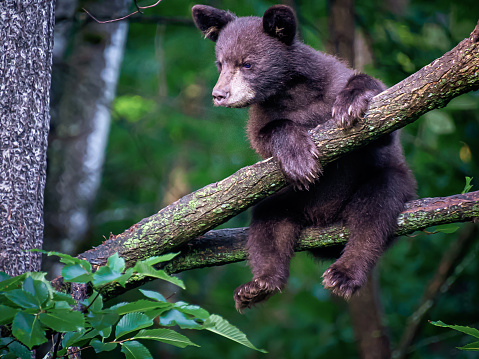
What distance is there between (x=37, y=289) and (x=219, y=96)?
2.09m

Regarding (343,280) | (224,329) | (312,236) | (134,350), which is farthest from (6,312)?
(312,236)

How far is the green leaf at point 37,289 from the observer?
77.5 inches

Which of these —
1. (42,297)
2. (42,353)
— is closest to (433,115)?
(42,353)

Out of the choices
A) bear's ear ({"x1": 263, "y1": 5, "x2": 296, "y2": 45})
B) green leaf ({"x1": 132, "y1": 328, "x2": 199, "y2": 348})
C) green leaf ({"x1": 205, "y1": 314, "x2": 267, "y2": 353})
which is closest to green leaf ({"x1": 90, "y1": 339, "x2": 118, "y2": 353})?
green leaf ({"x1": 132, "y1": 328, "x2": 199, "y2": 348})

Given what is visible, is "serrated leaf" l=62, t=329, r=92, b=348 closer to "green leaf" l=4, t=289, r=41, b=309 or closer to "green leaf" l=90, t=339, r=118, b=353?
"green leaf" l=90, t=339, r=118, b=353

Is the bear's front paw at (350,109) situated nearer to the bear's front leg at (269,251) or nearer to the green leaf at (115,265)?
the bear's front leg at (269,251)

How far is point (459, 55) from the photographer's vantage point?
9.02 feet

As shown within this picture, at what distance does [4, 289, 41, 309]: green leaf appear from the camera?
1941mm

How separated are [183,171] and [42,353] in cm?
619

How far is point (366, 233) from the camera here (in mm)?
3695

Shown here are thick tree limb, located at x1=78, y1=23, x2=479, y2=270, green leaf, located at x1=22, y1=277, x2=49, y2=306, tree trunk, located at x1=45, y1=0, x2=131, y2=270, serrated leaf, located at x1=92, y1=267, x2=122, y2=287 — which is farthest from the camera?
tree trunk, located at x1=45, y1=0, x2=131, y2=270

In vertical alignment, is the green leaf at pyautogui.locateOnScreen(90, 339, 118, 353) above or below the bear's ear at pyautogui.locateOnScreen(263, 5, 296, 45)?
below

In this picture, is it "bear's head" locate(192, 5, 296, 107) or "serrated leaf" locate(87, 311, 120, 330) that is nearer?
"serrated leaf" locate(87, 311, 120, 330)

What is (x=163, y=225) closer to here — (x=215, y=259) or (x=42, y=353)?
(x=215, y=259)
